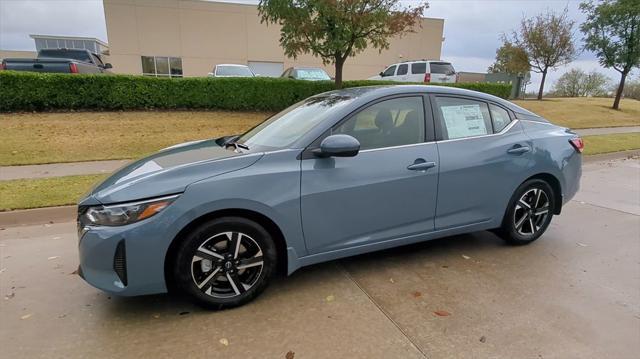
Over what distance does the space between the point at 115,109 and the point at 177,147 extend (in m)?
9.16

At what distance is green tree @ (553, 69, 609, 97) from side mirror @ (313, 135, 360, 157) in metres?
52.1

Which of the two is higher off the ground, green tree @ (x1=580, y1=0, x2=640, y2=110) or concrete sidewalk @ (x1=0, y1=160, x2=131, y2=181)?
green tree @ (x1=580, y1=0, x2=640, y2=110)

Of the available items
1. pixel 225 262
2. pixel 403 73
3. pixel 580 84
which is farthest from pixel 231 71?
pixel 580 84

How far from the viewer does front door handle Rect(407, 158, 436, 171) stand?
11.1 ft

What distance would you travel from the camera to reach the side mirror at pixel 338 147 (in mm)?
2988

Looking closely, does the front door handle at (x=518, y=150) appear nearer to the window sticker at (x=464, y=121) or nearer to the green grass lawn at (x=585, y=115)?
the window sticker at (x=464, y=121)

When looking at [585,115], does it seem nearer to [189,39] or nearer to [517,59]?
[517,59]

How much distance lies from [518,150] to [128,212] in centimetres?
352

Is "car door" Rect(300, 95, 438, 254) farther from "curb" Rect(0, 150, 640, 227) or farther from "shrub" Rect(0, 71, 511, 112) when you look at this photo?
"shrub" Rect(0, 71, 511, 112)

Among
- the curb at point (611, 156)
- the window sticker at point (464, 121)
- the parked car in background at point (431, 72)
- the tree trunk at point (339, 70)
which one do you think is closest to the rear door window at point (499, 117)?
the window sticker at point (464, 121)

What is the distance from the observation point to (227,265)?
2.87 metres

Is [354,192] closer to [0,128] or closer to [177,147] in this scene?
[177,147]

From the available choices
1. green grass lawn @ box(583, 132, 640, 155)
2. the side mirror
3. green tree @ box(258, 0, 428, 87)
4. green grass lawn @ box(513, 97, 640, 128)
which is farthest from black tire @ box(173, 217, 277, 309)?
green grass lawn @ box(513, 97, 640, 128)

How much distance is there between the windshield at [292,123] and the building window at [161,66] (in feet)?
82.3
